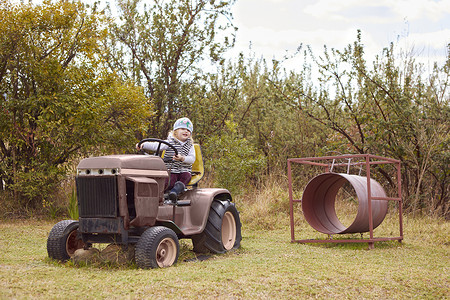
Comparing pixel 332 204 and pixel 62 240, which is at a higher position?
pixel 62 240

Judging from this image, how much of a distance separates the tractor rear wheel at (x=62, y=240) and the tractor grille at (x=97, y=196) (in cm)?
40

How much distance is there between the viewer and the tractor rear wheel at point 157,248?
5426 mm

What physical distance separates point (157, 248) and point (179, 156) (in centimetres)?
132

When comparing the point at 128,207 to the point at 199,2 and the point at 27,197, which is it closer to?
the point at 27,197

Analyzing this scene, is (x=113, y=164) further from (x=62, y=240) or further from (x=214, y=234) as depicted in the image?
(x=214, y=234)

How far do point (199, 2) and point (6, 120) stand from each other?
6191 millimetres

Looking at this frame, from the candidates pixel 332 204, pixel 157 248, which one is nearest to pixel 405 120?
pixel 332 204

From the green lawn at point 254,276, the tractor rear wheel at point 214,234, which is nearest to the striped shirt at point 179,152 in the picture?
the tractor rear wheel at point 214,234

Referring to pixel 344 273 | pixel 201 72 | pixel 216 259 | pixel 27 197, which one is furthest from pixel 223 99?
pixel 344 273

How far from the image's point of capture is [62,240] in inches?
232

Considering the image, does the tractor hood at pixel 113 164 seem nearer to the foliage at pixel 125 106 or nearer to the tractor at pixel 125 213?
the tractor at pixel 125 213

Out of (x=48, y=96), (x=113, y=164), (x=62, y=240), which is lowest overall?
(x=62, y=240)

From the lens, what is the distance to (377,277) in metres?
5.32

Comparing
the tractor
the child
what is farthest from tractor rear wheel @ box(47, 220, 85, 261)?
the child
